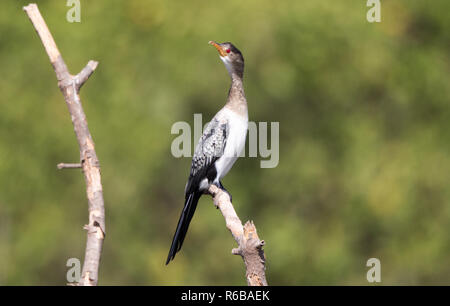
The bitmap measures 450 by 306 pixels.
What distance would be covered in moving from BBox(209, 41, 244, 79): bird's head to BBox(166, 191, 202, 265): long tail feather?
1.32m

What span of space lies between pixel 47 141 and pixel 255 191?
5.14 metres

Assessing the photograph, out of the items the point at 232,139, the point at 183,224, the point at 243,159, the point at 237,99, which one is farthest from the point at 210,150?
the point at 243,159

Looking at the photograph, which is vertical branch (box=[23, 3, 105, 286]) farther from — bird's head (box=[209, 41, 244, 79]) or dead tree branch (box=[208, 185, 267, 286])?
bird's head (box=[209, 41, 244, 79])

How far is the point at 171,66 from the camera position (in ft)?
53.7

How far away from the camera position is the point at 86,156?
441 cm

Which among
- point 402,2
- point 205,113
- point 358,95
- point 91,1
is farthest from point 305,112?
point 91,1

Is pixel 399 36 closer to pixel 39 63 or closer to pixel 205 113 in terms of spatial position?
pixel 205 113

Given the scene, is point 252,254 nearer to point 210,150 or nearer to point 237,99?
point 210,150

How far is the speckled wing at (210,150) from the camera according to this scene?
21.7 feet

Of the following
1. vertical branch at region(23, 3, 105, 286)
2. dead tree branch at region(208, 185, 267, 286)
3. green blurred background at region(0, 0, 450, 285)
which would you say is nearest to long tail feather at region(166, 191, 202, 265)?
dead tree branch at region(208, 185, 267, 286)

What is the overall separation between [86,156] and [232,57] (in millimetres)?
2689

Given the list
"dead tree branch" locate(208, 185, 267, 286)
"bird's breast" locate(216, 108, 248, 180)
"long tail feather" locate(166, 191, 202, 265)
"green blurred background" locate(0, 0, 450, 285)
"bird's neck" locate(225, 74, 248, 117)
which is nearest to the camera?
"dead tree branch" locate(208, 185, 267, 286)

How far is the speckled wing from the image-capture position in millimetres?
6613

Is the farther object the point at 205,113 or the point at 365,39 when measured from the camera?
the point at 365,39
